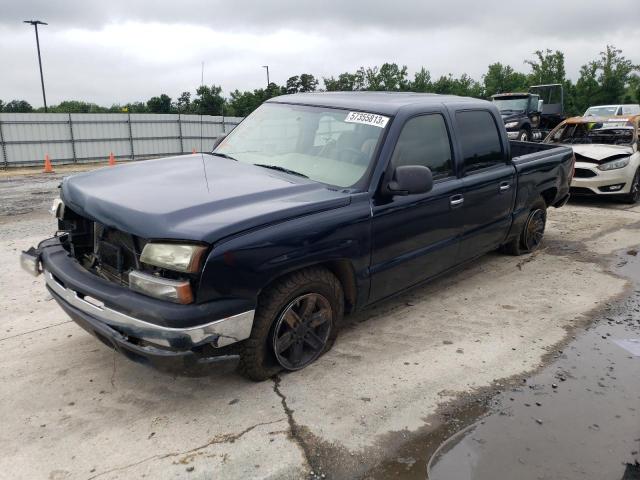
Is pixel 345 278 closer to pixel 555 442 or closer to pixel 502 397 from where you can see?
pixel 502 397

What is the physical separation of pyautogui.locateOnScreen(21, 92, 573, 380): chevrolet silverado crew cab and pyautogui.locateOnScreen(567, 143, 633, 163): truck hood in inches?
200

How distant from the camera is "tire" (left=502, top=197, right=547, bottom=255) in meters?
5.85

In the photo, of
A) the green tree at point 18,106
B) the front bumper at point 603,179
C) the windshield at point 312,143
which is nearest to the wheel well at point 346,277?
the windshield at point 312,143

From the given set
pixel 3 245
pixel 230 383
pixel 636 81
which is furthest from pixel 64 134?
pixel 636 81

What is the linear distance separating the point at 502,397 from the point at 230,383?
1716mm

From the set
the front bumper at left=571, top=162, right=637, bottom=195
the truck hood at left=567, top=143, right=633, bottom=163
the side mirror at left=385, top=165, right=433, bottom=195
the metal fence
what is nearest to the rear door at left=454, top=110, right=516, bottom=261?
the side mirror at left=385, top=165, right=433, bottom=195

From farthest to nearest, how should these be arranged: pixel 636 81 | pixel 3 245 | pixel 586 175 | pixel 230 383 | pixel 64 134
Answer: pixel 636 81, pixel 64 134, pixel 586 175, pixel 3 245, pixel 230 383

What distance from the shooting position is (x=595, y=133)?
10164mm

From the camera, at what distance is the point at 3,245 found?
639cm

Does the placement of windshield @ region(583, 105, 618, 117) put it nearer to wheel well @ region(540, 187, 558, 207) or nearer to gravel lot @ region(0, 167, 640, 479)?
wheel well @ region(540, 187, 558, 207)

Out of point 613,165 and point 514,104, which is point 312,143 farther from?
point 514,104

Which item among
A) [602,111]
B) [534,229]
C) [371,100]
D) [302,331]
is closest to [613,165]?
[534,229]

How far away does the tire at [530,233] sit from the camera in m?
5.85

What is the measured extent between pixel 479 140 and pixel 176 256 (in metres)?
3.10
